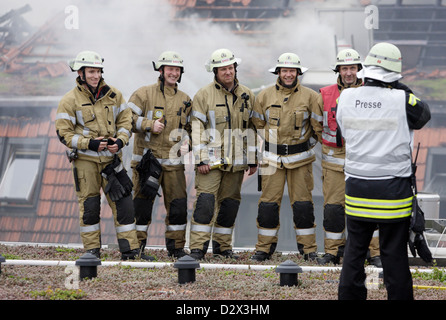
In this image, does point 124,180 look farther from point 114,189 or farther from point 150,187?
point 150,187

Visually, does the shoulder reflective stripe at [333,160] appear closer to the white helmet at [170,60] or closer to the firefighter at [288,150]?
the firefighter at [288,150]

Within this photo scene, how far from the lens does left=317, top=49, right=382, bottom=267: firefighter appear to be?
22.9ft

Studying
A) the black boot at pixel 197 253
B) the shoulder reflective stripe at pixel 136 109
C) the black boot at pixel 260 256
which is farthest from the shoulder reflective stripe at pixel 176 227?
the shoulder reflective stripe at pixel 136 109

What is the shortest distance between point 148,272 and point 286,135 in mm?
2092

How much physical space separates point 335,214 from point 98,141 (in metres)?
2.43

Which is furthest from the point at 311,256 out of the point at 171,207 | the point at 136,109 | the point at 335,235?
the point at 136,109

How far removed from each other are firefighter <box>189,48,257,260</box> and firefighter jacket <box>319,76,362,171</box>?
2.51 ft

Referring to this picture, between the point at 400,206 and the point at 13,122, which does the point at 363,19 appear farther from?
the point at 400,206

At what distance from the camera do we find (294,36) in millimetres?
10086

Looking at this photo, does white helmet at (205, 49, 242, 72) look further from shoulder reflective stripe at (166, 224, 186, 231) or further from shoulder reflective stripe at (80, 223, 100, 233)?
shoulder reflective stripe at (80, 223, 100, 233)

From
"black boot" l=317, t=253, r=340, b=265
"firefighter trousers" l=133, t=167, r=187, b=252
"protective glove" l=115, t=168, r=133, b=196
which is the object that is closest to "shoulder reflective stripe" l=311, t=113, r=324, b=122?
"black boot" l=317, t=253, r=340, b=265

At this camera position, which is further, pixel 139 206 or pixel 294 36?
pixel 294 36

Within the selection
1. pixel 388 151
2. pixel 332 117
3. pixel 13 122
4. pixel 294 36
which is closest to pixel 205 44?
pixel 294 36

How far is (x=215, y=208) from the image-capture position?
290 inches
